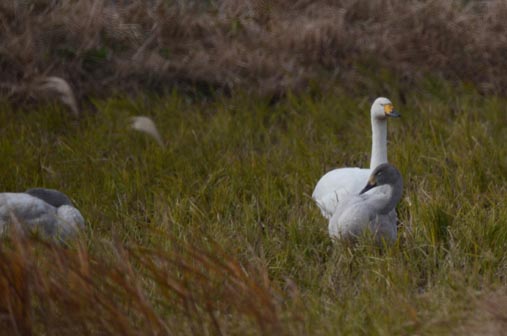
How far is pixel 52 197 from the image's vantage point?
5273mm

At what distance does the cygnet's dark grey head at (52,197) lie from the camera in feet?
17.3

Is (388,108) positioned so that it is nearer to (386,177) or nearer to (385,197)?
(386,177)

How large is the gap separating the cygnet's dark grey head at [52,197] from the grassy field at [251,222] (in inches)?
7.3

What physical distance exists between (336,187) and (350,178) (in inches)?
5.6

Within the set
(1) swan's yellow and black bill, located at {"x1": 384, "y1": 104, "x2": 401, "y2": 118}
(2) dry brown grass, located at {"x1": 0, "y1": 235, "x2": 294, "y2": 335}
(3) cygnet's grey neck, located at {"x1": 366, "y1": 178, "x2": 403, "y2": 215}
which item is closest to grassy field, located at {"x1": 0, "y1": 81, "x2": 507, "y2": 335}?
(2) dry brown grass, located at {"x1": 0, "y1": 235, "x2": 294, "y2": 335}

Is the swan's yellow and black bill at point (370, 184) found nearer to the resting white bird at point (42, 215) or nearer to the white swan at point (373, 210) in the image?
the white swan at point (373, 210)

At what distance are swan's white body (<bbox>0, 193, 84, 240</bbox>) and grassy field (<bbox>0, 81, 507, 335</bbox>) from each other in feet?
0.58

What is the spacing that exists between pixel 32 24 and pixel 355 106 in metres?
2.97

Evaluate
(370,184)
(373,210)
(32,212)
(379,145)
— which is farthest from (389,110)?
(32,212)

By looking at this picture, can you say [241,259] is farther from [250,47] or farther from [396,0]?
[396,0]

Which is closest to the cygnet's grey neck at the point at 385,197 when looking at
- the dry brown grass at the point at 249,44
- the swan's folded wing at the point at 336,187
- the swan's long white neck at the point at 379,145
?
the swan's folded wing at the point at 336,187

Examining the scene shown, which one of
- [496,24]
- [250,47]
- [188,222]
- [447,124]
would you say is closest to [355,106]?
[447,124]

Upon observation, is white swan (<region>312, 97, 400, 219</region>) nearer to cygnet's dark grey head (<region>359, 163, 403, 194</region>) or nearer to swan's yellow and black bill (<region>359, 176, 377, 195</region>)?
swan's yellow and black bill (<region>359, 176, 377, 195</region>)

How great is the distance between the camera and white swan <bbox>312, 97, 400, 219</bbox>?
5281 millimetres
